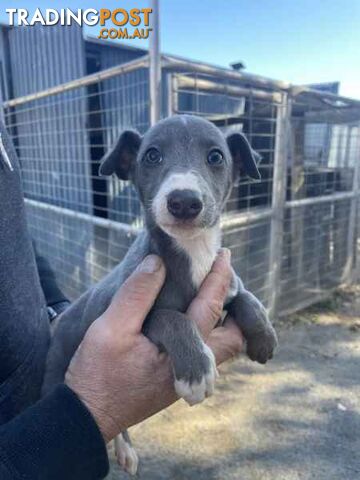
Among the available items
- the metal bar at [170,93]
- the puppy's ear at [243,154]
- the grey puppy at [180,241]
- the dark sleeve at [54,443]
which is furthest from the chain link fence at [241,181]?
the dark sleeve at [54,443]

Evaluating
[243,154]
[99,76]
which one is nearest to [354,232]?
[99,76]

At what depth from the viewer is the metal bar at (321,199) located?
16.5 feet

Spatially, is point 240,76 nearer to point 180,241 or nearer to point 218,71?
point 218,71

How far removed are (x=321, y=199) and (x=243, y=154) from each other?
3.73m

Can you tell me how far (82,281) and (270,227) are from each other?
87.9 inches

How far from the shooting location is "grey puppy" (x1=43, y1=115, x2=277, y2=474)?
58.0 inches

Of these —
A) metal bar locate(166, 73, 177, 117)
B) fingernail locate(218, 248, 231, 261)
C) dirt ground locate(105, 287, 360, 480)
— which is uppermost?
metal bar locate(166, 73, 177, 117)

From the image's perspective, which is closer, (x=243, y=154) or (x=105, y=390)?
(x=105, y=390)

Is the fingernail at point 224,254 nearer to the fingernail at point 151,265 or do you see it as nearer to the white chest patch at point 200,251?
the white chest patch at point 200,251

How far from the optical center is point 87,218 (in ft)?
14.9

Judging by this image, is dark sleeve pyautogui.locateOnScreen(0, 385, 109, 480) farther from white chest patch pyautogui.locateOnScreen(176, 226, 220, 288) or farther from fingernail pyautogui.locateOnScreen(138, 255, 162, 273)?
white chest patch pyautogui.locateOnScreen(176, 226, 220, 288)

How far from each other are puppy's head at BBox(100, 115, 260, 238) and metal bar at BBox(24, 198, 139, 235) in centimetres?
170

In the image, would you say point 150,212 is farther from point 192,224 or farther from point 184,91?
point 184,91

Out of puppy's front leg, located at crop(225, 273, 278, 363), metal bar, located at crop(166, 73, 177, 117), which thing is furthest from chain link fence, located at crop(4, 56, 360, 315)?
puppy's front leg, located at crop(225, 273, 278, 363)
